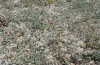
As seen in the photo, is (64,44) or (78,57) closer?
(78,57)

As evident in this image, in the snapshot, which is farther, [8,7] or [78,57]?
[8,7]

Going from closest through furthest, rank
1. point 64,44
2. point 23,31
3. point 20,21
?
1. point 64,44
2. point 23,31
3. point 20,21

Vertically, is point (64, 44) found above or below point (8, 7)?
below

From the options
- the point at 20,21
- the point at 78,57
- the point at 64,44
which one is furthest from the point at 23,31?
the point at 78,57

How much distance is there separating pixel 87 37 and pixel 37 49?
2693 millimetres

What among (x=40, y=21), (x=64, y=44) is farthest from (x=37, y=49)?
(x=40, y=21)

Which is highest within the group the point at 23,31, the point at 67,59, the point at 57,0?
the point at 57,0

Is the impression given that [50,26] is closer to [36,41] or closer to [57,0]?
[36,41]

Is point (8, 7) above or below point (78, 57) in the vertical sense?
above

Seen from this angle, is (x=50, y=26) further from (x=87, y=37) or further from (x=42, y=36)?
(x=87, y=37)

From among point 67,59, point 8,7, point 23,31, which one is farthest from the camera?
point 8,7

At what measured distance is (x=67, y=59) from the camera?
11.1 m

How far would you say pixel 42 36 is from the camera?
1234 centimetres

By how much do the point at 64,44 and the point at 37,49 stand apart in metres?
1.38
